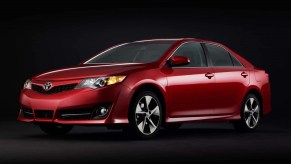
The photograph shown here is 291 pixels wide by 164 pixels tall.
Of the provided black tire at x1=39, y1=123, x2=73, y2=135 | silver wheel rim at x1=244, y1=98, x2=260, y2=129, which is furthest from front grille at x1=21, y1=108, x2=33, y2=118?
silver wheel rim at x1=244, y1=98, x2=260, y2=129

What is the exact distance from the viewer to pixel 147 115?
13.6 m

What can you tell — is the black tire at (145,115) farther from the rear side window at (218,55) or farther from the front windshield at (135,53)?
the rear side window at (218,55)

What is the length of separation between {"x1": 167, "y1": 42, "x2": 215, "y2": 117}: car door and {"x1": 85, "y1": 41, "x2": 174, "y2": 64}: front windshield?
29cm

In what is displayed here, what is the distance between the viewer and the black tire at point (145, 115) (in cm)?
1333

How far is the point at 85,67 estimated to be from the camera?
1396 cm

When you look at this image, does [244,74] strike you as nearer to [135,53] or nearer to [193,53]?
[193,53]

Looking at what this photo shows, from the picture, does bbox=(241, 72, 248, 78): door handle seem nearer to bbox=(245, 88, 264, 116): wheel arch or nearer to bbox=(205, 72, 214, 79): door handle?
bbox=(245, 88, 264, 116): wheel arch

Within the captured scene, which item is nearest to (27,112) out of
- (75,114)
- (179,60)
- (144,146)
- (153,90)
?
(75,114)

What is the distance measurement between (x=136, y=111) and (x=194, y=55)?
2049mm

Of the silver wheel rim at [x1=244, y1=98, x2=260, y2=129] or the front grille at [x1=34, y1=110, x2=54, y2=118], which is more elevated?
the front grille at [x1=34, y1=110, x2=54, y2=118]

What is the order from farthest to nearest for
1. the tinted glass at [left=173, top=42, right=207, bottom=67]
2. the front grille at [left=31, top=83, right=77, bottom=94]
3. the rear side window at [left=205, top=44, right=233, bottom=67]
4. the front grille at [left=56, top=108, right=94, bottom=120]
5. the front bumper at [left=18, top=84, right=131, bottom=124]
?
the rear side window at [left=205, top=44, right=233, bottom=67] → the tinted glass at [left=173, top=42, right=207, bottom=67] → the front grille at [left=31, top=83, right=77, bottom=94] → the front grille at [left=56, top=108, right=94, bottom=120] → the front bumper at [left=18, top=84, right=131, bottom=124]

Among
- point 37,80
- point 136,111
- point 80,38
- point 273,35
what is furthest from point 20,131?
point 273,35

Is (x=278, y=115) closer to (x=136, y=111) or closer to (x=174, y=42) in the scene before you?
(x=174, y=42)

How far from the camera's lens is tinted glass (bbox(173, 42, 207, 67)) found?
14.7 metres
